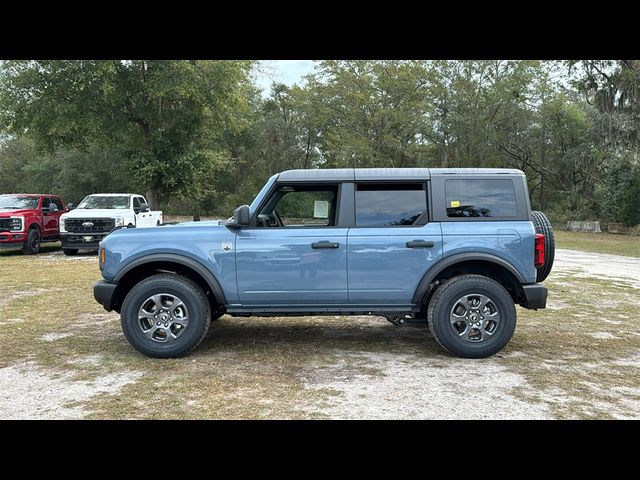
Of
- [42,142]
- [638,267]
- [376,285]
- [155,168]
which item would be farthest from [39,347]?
[42,142]

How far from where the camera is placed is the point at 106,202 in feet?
51.9

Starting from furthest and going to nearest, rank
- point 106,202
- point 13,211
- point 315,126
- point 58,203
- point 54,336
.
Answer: point 315,126, point 58,203, point 106,202, point 13,211, point 54,336

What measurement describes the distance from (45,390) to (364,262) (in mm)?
3095

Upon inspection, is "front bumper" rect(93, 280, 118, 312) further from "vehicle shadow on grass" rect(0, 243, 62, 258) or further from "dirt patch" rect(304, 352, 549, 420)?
"vehicle shadow on grass" rect(0, 243, 62, 258)

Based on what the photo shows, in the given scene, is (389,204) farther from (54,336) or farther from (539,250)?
(54,336)

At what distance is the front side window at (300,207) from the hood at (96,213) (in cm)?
1075

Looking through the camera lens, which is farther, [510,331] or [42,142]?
[42,142]

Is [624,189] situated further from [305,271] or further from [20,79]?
[20,79]

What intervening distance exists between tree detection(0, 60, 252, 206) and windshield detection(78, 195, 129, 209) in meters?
6.70

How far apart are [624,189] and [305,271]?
25687mm

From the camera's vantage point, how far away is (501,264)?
5090 mm

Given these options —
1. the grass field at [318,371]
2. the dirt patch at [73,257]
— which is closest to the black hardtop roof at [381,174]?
the grass field at [318,371]

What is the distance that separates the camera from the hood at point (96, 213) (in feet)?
47.8

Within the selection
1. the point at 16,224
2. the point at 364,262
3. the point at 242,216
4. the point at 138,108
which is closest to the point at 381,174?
the point at 364,262
